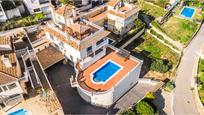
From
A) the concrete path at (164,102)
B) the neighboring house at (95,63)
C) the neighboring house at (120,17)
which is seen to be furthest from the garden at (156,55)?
the neighboring house at (95,63)

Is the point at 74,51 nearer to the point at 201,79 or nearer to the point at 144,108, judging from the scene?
the point at 144,108

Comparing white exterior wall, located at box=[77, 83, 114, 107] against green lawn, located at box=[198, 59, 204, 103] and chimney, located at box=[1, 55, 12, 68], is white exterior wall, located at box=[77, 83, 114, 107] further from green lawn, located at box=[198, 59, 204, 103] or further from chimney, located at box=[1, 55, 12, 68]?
green lawn, located at box=[198, 59, 204, 103]

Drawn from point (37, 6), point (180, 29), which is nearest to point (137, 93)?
point (180, 29)

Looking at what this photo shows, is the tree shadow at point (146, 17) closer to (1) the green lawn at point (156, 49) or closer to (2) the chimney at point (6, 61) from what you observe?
(1) the green lawn at point (156, 49)

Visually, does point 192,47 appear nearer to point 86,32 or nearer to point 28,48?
point 86,32

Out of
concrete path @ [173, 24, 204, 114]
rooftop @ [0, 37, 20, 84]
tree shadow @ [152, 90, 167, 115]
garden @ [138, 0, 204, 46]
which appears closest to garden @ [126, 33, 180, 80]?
concrete path @ [173, 24, 204, 114]

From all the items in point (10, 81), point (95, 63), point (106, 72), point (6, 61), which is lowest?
point (106, 72)

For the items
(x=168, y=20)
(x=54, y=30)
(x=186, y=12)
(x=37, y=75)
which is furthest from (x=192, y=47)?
(x=37, y=75)
